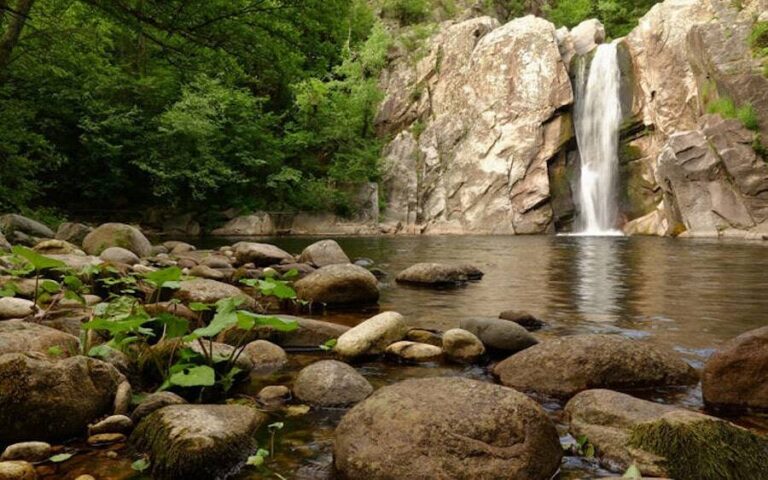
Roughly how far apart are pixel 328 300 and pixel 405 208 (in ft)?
83.6

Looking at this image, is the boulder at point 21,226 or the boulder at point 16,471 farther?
the boulder at point 21,226

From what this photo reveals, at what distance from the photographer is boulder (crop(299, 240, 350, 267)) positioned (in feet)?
35.7

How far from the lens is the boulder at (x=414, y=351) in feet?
15.4

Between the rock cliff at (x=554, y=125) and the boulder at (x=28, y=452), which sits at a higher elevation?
the rock cliff at (x=554, y=125)

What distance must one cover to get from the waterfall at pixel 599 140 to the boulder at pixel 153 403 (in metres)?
28.0

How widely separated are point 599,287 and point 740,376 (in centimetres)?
573

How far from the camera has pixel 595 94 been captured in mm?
30453

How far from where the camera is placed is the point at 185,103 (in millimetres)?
23672

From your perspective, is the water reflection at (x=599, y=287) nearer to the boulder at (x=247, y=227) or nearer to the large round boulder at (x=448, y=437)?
the large round boulder at (x=448, y=437)

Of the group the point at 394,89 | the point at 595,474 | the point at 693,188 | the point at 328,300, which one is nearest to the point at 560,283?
the point at 328,300

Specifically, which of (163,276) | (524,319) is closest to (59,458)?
(163,276)


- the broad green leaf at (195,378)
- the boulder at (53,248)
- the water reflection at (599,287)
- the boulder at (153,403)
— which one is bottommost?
the water reflection at (599,287)

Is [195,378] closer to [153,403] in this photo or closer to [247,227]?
[153,403]

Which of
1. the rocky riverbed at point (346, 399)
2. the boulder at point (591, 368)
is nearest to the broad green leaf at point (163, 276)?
the rocky riverbed at point (346, 399)
